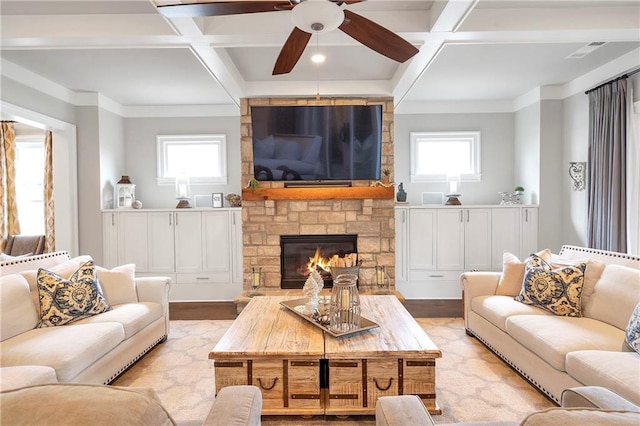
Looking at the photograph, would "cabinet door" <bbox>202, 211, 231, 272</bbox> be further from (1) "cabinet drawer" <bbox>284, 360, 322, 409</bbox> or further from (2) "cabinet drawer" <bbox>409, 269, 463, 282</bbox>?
(1) "cabinet drawer" <bbox>284, 360, 322, 409</bbox>

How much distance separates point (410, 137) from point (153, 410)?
530 cm

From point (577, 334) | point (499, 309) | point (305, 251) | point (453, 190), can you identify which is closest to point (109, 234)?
point (305, 251)

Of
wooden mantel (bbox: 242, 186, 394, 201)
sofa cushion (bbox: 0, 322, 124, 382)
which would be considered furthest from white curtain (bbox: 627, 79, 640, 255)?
sofa cushion (bbox: 0, 322, 124, 382)

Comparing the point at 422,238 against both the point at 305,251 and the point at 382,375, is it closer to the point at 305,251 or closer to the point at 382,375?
the point at 305,251

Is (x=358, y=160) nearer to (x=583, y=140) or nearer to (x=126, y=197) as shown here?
(x=583, y=140)

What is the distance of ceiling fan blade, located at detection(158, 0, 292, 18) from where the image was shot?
5.85 feet

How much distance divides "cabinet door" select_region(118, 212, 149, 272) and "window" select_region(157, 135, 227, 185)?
31.4 inches

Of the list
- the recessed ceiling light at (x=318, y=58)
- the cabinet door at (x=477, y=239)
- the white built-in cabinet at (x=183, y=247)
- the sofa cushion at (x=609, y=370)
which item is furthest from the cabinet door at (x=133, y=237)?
the sofa cushion at (x=609, y=370)

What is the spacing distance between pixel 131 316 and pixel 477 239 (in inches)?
165

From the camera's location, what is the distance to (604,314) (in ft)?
8.56

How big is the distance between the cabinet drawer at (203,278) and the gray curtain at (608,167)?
451 cm

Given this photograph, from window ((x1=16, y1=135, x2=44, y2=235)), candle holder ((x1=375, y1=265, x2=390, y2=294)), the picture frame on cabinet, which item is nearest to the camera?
Answer: candle holder ((x1=375, y1=265, x2=390, y2=294))

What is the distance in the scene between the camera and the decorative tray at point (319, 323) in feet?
7.50

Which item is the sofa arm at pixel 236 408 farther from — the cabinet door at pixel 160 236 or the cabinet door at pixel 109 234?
the cabinet door at pixel 109 234
